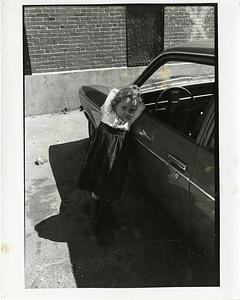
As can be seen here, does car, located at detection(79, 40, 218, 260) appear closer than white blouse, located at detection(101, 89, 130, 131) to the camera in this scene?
Yes

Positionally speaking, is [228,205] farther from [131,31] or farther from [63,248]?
[131,31]

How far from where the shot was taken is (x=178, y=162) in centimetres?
191

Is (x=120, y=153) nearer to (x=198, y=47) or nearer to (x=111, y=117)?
(x=111, y=117)

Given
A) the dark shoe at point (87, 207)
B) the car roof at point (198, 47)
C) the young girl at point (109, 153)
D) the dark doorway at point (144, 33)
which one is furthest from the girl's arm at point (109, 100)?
the dark shoe at point (87, 207)

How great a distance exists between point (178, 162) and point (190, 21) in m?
0.74

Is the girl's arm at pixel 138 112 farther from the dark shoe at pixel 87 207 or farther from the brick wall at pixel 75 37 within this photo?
the dark shoe at pixel 87 207

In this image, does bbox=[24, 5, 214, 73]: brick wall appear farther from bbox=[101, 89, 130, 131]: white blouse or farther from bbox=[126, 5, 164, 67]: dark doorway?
bbox=[101, 89, 130, 131]: white blouse

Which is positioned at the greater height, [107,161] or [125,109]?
[125,109]

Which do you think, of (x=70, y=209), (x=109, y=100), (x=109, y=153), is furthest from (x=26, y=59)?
(x=70, y=209)

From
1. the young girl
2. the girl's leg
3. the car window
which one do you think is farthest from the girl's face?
the girl's leg

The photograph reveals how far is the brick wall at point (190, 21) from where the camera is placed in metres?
2.00

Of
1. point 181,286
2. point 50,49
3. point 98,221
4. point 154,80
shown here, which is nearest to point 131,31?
point 154,80

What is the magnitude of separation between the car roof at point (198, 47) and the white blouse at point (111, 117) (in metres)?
0.42

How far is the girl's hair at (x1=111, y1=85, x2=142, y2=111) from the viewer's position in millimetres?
2119
